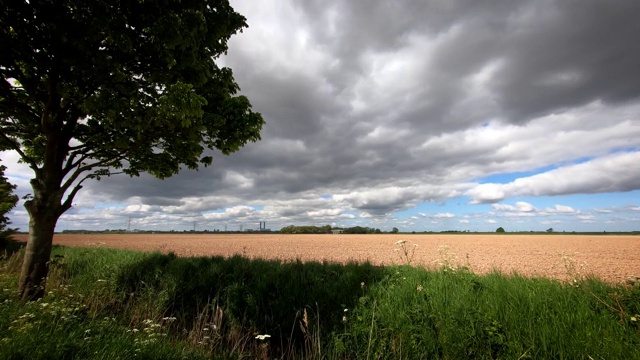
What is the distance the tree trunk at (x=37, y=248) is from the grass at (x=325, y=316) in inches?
18.1

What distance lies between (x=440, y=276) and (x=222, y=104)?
28.0 feet

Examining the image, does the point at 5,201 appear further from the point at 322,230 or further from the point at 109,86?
the point at 322,230

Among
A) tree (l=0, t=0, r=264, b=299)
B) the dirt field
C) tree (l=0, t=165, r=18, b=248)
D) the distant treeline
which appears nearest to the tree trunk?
tree (l=0, t=0, r=264, b=299)

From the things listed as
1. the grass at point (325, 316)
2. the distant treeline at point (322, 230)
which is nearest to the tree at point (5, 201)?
the grass at point (325, 316)

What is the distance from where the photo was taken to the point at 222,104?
9.39 m

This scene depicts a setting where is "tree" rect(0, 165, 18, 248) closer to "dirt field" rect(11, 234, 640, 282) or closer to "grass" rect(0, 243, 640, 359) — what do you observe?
"dirt field" rect(11, 234, 640, 282)

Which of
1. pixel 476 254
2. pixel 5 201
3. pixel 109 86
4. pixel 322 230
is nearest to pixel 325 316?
pixel 109 86

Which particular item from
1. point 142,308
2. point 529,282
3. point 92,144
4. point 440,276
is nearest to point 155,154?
point 92,144

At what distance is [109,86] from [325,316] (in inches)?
315

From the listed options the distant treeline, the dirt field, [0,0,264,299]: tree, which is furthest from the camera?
the distant treeline

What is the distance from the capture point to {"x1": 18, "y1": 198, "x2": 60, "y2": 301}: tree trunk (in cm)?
823

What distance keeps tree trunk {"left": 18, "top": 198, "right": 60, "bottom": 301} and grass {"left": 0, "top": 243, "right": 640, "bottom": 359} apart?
1.51ft

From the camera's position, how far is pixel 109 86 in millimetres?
6824

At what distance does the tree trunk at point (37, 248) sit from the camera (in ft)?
27.0
